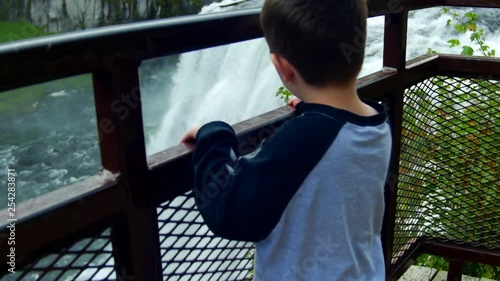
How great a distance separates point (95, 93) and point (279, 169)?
1.05ft

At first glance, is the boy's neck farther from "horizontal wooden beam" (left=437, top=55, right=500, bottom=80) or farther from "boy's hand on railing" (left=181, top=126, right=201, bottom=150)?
"horizontal wooden beam" (left=437, top=55, right=500, bottom=80)

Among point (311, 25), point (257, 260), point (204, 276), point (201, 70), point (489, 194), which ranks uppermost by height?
point (311, 25)

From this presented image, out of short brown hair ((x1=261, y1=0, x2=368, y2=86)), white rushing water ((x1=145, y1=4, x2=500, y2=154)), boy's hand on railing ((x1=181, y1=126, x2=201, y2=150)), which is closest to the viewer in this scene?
short brown hair ((x1=261, y1=0, x2=368, y2=86))

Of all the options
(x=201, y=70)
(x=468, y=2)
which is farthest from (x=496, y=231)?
(x=201, y=70)

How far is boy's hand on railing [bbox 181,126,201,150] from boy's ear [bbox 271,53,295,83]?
204 mm

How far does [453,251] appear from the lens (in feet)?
8.24

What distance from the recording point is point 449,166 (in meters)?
2.46

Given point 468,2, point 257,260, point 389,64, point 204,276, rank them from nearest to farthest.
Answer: point 257,260, point 204,276, point 389,64, point 468,2

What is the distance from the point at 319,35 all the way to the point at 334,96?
0.41 ft

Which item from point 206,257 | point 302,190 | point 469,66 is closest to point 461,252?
point 469,66

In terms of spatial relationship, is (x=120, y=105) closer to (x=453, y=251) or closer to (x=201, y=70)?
(x=453, y=251)

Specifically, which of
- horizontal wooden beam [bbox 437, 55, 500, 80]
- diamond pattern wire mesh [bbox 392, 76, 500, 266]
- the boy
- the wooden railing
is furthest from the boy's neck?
horizontal wooden beam [bbox 437, 55, 500, 80]

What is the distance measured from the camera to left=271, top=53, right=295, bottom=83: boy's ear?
45.3 inches

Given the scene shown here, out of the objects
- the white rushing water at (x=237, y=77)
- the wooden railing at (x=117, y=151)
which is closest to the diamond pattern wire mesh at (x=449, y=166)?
the wooden railing at (x=117, y=151)
